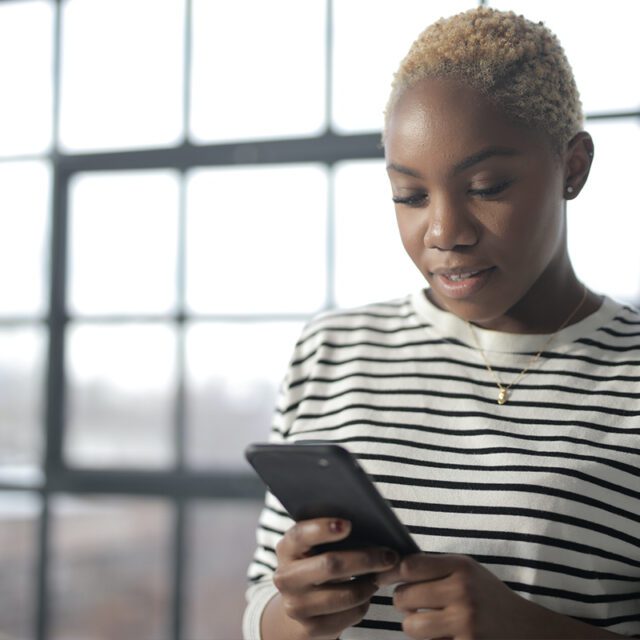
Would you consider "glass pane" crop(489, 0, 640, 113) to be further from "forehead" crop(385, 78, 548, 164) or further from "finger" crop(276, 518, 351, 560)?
"finger" crop(276, 518, 351, 560)

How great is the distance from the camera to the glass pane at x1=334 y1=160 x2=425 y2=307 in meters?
2.27

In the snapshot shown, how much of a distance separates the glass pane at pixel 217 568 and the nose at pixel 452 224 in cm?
152

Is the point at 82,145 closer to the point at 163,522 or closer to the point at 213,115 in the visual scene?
the point at 213,115

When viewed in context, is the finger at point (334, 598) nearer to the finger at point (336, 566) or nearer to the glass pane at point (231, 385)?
the finger at point (336, 566)

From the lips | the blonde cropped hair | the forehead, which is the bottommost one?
the lips

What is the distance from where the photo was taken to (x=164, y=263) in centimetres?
250

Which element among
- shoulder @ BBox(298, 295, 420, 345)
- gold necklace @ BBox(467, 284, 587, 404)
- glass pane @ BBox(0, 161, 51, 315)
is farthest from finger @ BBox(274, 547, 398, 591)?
glass pane @ BBox(0, 161, 51, 315)

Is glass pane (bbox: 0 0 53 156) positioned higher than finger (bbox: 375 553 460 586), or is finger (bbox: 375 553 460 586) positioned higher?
glass pane (bbox: 0 0 53 156)

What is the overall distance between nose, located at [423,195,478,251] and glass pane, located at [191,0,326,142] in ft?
4.23

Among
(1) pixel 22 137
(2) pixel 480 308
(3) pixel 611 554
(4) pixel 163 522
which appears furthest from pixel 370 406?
(1) pixel 22 137

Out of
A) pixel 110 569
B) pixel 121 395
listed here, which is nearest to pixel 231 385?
pixel 121 395

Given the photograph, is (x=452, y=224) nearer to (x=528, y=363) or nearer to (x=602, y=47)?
(x=528, y=363)

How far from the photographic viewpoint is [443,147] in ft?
3.57

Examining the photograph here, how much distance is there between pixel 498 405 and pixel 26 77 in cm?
204
